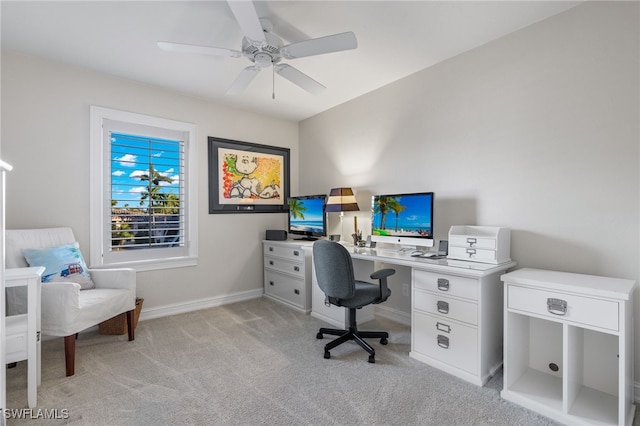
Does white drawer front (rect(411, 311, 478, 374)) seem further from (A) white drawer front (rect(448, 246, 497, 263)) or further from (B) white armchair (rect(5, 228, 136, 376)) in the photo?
(B) white armchair (rect(5, 228, 136, 376))

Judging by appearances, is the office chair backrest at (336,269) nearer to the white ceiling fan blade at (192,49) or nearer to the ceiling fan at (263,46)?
the ceiling fan at (263,46)

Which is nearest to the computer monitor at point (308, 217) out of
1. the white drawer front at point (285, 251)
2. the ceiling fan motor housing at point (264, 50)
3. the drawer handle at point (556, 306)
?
the white drawer front at point (285, 251)

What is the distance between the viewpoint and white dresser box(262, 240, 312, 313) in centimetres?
346

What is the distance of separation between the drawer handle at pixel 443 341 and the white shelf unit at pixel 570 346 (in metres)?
0.37

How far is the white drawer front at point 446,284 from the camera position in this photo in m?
2.10

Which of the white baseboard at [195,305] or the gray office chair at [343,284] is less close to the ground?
the gray office chair at [343,284]

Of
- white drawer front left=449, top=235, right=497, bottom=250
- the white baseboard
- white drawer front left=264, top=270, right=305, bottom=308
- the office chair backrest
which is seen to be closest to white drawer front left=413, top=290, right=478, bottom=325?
white drawer front left=449, top=235, right=497, bottom=250

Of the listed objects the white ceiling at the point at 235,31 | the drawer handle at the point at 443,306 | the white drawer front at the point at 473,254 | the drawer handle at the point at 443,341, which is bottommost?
the drawer handle at the point at 443,341

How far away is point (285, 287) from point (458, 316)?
6.94 ft

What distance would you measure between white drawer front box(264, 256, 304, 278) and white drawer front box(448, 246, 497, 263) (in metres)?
1.68

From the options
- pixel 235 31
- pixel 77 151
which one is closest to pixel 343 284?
pixel 235 31

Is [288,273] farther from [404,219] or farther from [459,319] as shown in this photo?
[459,319]

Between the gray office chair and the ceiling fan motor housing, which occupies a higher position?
the ceiling fan motor housing

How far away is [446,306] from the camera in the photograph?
87.6 inches
